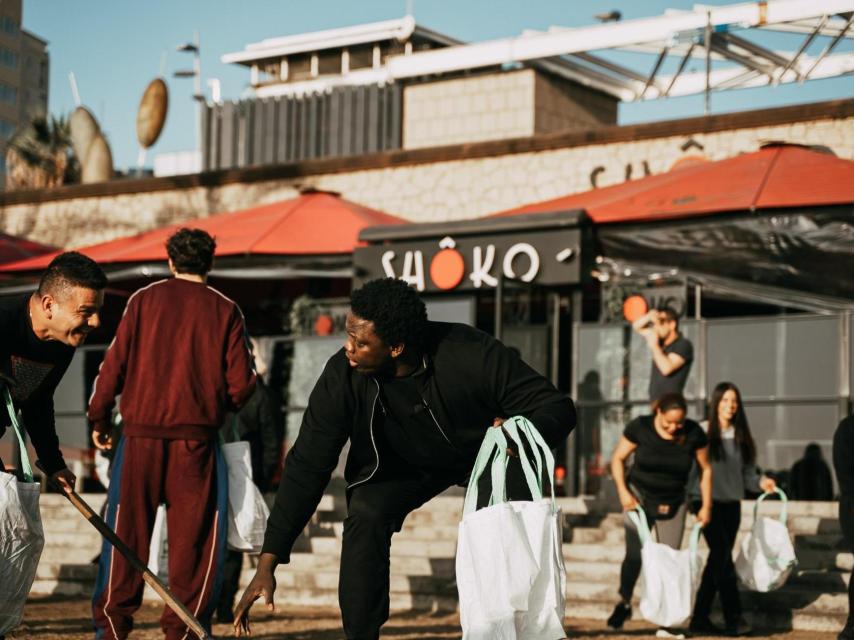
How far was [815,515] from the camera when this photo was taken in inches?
446

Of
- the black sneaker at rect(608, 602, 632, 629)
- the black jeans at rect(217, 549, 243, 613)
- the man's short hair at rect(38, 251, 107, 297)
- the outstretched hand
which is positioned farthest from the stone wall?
the outstretched hand

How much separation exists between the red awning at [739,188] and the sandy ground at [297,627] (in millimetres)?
3750

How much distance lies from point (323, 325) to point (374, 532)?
361 inches

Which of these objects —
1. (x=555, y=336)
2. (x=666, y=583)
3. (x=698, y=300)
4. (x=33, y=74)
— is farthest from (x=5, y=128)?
(x=666, y=583)

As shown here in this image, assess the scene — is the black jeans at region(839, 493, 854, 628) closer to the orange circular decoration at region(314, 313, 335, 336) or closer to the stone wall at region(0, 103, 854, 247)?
the stone wall at region(0, 103, 854, 247)

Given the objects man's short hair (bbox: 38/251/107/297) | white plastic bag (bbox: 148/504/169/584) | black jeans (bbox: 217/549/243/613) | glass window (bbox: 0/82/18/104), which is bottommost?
black jeans (bbox: 217/549/243/613)

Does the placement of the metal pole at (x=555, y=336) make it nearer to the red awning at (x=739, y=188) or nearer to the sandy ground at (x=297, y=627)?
the red awning at (x=739, y=188)

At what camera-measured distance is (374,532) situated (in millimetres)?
5348

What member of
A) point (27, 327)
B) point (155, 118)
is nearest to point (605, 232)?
point (27, 327)

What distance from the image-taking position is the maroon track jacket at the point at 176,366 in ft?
21.2

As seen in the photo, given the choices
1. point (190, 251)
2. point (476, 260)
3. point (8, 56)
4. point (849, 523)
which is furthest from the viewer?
point (8, 56)

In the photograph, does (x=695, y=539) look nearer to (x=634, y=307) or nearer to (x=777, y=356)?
(x=777, y=356)

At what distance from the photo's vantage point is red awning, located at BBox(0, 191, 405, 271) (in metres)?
14.0

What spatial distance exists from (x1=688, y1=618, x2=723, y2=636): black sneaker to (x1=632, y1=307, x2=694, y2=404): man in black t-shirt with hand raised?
214 centimetres
